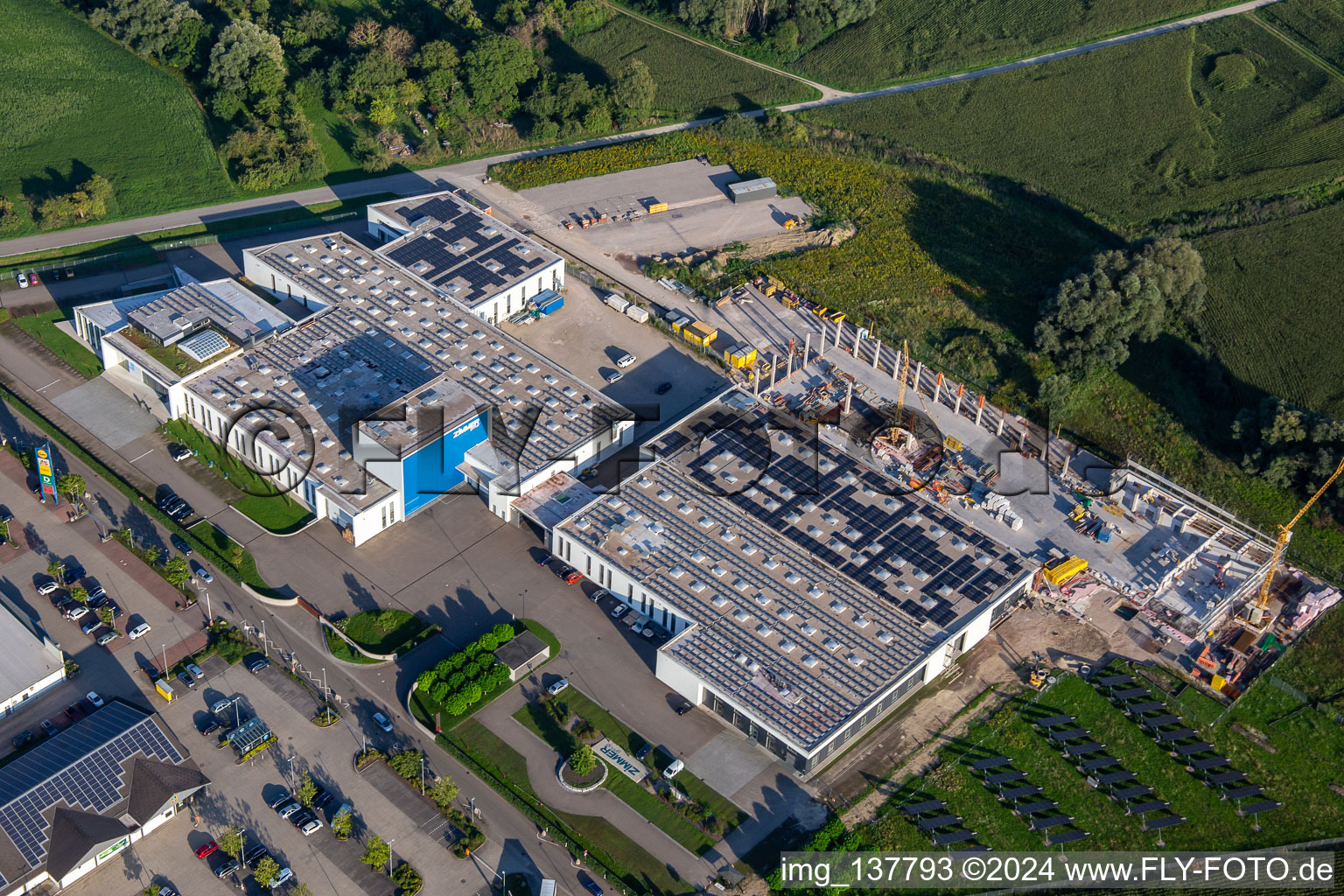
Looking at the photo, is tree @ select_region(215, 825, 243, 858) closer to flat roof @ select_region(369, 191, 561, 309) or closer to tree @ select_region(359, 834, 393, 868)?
tree @ select_region(359, 834, 393, 868)

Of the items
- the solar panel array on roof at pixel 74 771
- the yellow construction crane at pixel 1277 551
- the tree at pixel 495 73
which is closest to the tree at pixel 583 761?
the solar panel array on roof at pixel 74 771

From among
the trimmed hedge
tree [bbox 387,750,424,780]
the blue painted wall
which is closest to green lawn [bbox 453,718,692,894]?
tree [bbox 387,750,424,780]

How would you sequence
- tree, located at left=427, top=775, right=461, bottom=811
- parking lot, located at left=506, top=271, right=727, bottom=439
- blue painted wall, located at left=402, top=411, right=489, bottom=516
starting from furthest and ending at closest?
parking lot, located at left=506, top=271, right=727, bottom=439
blue painted wall, located at left=402, top=411, right=489, bottom=516
tree, located at left=427, top=775, right=461, bottom=811

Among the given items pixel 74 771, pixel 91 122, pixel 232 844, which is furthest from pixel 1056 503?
pixel 91 122

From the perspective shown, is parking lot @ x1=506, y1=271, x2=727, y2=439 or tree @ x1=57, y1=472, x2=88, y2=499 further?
parking lot @ x1=506, y1=271, x2=727, y2=439

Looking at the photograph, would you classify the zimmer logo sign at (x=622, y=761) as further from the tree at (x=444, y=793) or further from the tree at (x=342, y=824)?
the tree at (x=342, y=824)

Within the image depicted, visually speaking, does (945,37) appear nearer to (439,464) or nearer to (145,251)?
(439,464)

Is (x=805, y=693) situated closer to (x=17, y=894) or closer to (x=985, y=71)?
(x=17, y=894)
